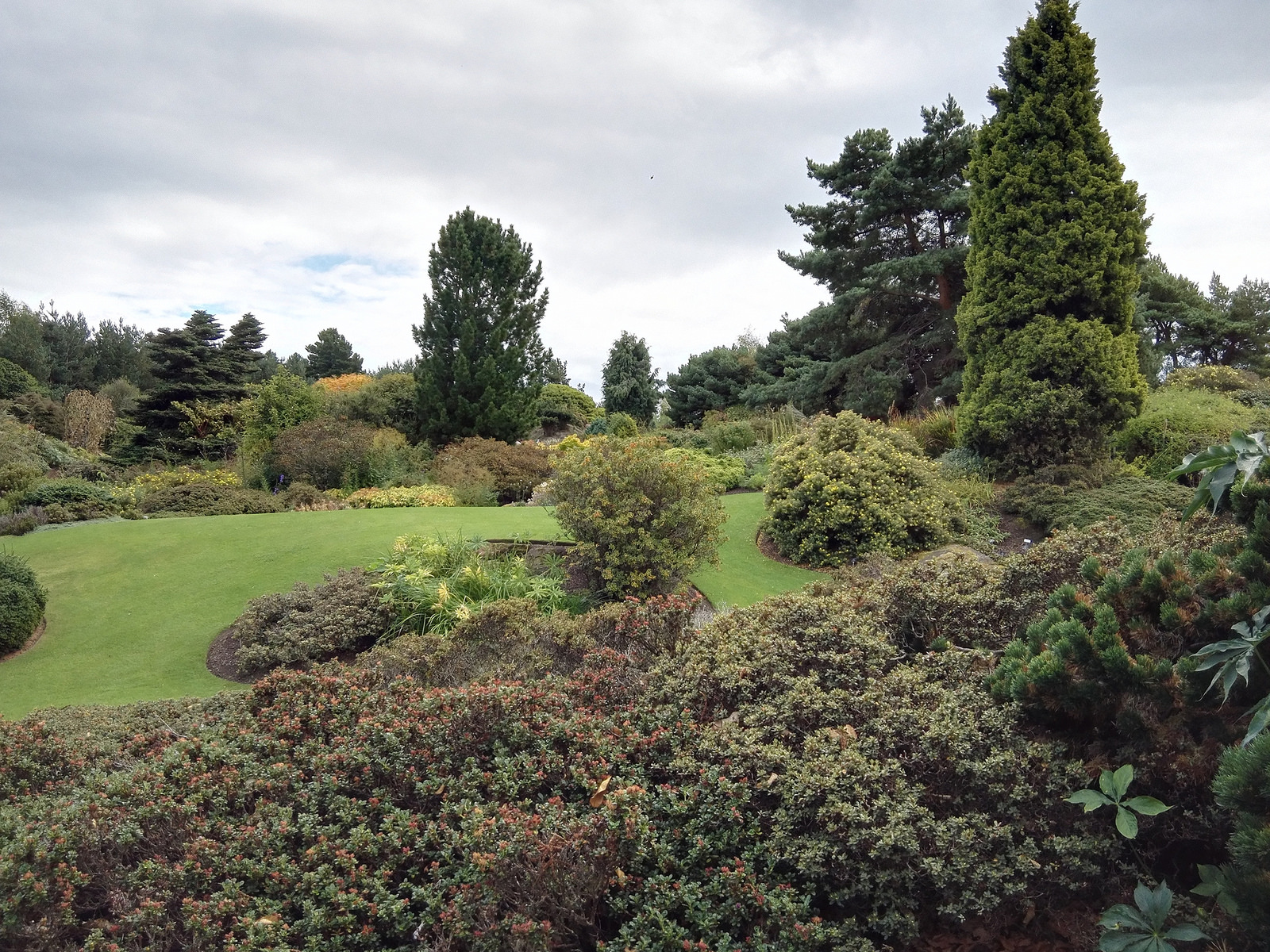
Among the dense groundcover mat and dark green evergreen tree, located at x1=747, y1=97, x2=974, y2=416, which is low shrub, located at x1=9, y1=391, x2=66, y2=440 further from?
the dense groundcover mat

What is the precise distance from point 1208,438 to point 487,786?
11.4m

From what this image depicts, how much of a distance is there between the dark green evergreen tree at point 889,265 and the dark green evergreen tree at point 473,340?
25.6 ft

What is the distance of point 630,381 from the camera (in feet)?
102

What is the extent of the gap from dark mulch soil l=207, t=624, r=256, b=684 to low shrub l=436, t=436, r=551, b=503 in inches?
269

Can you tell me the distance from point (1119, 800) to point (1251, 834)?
0.51 metres

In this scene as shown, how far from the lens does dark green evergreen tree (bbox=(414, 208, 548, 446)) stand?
19.7m

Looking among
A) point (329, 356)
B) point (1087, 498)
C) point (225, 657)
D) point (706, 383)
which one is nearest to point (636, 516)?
point (225, 657)

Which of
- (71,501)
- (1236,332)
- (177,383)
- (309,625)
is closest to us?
(309,625)

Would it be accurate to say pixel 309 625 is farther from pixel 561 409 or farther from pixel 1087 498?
pixel 561 409

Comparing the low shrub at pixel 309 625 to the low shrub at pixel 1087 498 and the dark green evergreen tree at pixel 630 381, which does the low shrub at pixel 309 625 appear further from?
the dark green evergreen tree at pixel 630 381

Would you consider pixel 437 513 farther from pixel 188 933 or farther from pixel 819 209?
pixel 819 209

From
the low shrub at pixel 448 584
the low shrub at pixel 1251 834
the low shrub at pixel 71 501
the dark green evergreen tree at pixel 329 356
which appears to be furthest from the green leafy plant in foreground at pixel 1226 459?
the dark green evergreen tree at pixel 329 356

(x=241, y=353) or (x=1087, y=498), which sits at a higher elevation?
(x=241, y=353)

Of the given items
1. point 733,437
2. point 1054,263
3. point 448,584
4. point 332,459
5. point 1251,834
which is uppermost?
point 1054,263
